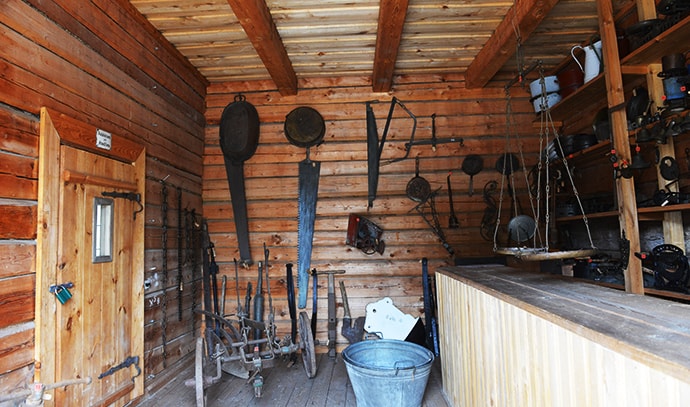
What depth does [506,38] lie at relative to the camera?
3.24 m

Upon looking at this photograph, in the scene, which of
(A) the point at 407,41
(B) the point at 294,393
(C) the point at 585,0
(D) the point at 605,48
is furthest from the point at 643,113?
(B) the point at 294,393

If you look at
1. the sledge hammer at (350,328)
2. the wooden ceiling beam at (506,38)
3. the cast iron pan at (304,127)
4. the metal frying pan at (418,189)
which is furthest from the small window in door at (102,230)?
the wooden ceiling beam at (506,38)

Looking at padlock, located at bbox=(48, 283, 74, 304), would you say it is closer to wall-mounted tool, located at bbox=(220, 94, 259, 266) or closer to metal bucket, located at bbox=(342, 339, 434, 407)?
metal bucket, located at bbox=(342, 339, 434, 407)

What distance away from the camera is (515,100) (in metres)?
4.34

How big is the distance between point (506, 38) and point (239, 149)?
9.36 ft

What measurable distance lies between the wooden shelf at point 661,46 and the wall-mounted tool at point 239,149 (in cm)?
344

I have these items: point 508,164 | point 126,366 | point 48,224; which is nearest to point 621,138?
point 508,164

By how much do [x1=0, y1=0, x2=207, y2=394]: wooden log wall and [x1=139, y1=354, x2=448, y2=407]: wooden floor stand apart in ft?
0.79

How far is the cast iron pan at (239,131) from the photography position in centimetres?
423

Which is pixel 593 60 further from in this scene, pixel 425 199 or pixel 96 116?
pixel 96 116

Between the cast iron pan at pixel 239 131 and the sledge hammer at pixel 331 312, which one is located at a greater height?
the cast iron pan at pixel 239 131

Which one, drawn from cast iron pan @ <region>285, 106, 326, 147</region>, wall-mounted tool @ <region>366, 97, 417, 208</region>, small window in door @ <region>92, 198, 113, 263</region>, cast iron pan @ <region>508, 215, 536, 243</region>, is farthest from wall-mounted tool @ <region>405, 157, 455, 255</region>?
small window in door @ <region>92, 198, 113, 263</region>

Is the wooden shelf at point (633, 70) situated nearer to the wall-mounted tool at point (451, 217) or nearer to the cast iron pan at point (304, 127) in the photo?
the wall-mounted tool at point (451, 217)

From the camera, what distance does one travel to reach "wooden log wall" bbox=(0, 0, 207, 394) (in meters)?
1.90
